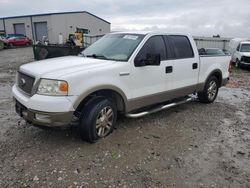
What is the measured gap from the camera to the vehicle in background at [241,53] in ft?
50.9

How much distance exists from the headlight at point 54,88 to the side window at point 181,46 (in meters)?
2.67

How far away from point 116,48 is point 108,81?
976 millimetres

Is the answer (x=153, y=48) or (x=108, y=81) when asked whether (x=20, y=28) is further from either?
(x=108, y=81)

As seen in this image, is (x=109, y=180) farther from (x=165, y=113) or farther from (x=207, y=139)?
(x=165, y=113)

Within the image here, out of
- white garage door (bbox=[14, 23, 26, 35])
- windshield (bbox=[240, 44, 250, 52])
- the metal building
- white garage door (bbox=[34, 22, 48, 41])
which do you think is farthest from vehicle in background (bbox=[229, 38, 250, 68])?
white garage door (bbox=[14, 23, 26, 35])

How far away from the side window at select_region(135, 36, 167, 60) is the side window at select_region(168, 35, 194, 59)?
0.34 metres

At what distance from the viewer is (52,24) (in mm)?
39062

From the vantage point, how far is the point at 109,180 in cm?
313

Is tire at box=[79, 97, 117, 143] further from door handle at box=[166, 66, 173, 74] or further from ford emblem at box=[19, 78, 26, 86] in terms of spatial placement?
door handle at box=[166, 66, 173, 74]

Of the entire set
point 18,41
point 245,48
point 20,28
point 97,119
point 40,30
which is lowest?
point 97,119

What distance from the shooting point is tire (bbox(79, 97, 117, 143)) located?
3.79m

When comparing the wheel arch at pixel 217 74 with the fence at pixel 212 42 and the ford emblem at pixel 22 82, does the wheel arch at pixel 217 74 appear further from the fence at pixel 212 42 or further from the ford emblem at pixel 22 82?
the fence at pixel 212 42

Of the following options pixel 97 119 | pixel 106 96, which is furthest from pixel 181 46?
pixel 97 119

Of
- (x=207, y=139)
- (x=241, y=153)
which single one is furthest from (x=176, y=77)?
(x=241, y=153)
